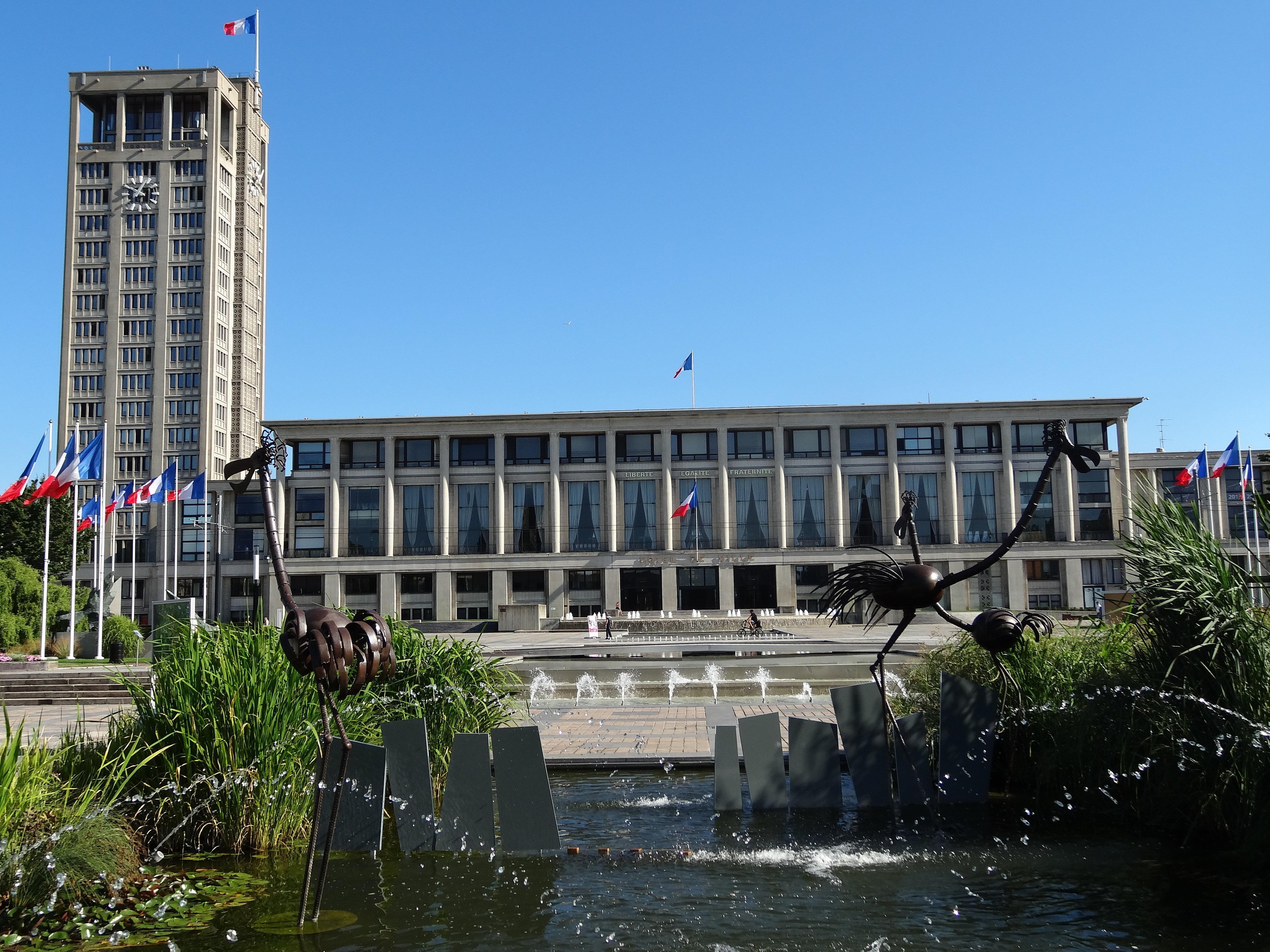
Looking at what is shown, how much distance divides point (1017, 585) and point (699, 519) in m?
22.2

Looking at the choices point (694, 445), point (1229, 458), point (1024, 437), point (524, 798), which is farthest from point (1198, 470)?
point (524, 798)

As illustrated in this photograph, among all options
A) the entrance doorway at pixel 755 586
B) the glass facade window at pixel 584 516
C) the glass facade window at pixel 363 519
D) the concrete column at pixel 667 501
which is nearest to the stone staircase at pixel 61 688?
the glass facade window at pixel 584 516

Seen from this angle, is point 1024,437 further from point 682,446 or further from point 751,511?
point 682,446

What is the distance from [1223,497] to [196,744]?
83.3m

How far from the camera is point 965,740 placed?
9883 millimetres

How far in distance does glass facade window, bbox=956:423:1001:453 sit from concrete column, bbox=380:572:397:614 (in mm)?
41453

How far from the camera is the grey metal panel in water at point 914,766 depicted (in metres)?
9.55

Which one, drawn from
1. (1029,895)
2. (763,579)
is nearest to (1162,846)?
(1029,895)

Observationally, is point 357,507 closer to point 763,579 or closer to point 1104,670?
point 763,579

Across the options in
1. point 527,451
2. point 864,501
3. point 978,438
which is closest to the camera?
point 978,438

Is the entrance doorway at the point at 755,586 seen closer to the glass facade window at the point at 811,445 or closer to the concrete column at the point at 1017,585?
the glass facade window at the point at 811,445

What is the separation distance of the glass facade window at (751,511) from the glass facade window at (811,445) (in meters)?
2.72

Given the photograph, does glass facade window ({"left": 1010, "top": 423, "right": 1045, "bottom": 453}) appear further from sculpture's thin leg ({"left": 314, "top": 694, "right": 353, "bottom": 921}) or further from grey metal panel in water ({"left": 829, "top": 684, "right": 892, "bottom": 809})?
sculpture's thin leg ({"left": 314, "top": 694, "right": 353, "bottom": 921})

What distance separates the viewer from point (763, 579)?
231 ft
